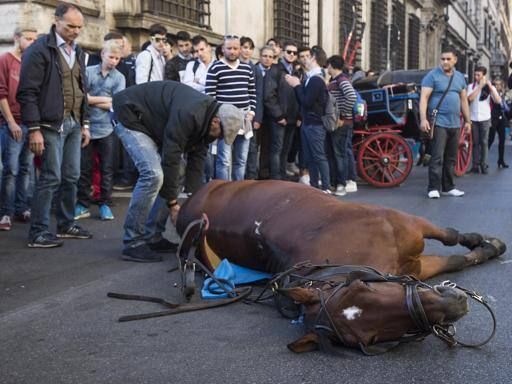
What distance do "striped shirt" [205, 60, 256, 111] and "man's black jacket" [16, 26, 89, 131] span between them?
240 centimetres

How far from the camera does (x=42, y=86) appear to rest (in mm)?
5863

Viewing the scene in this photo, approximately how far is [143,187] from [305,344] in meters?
2.39

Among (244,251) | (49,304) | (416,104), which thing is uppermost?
(416,104)

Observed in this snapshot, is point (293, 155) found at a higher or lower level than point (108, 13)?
lower

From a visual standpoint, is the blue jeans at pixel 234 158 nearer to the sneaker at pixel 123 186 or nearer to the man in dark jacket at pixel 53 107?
the sneaker at pixel 123 186

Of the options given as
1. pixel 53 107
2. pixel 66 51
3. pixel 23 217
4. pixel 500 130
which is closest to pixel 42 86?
pixel 53 107

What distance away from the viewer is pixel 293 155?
1095 cm

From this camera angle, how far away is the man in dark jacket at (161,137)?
4.79 meters

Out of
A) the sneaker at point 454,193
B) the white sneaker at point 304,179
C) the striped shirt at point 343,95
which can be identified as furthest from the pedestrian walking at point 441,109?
the white sneaker at point 304,179

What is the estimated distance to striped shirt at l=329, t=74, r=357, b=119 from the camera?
9.31 metres

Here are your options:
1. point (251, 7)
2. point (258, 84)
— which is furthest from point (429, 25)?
point (258, 84)

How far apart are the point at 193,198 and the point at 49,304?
3.72ft

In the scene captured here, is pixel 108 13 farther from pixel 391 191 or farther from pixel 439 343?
pixel 439 343

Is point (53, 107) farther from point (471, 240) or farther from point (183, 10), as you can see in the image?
point (183, 10)
